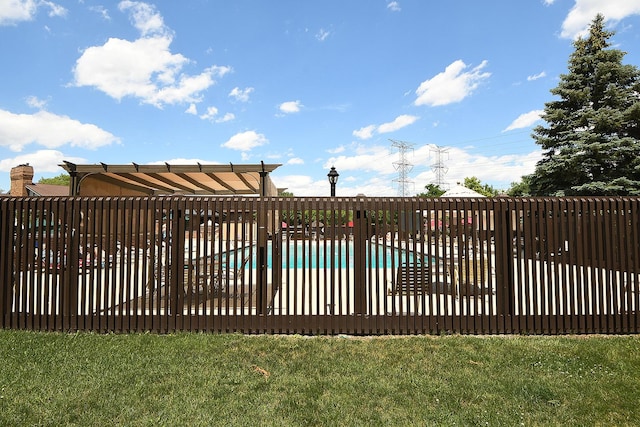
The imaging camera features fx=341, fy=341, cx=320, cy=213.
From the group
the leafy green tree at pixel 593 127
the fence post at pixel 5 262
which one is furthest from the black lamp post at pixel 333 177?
the leafy green tree at pixel 593 127

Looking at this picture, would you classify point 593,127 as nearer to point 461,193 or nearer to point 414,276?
point 461,193

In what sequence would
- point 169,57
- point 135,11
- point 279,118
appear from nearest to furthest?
point 135,11, point 169,57, point 279,118

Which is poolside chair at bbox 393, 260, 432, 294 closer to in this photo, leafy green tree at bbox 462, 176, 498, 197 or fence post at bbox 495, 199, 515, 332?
fence post at bbox 495, 199, 515, 332

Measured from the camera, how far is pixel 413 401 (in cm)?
290

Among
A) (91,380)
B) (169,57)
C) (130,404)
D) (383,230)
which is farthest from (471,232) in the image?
(169,57)

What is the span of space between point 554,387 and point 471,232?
2.19 metres

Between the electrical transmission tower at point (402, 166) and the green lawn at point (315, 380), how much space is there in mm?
52366

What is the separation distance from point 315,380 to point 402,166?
55444 millimetres

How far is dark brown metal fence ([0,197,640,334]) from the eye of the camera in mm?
4684

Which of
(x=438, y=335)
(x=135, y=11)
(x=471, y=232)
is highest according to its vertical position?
(x=135, y=11)

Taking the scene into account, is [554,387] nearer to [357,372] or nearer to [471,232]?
[357,372]

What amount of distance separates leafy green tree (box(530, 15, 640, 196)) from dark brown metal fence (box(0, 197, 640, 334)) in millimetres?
9919

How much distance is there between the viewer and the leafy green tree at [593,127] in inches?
499

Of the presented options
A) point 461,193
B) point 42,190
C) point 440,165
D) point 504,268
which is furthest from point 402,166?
point 504,268
